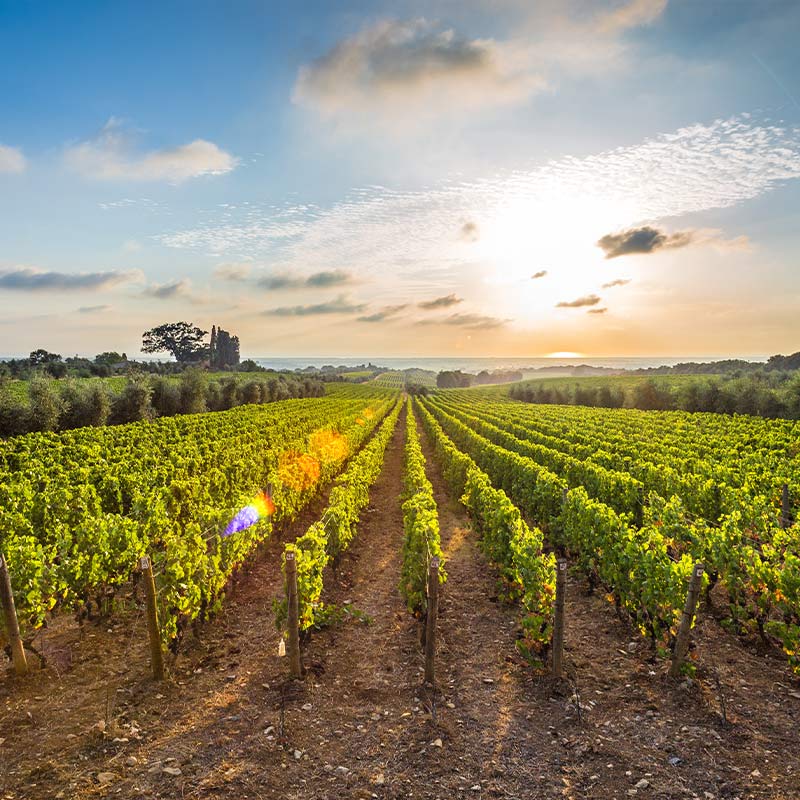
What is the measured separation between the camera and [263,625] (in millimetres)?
9250

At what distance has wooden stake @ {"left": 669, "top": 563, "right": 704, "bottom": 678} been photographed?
22.4 ft

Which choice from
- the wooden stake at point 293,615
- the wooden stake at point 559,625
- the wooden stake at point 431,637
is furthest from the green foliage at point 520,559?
the wooden stake at point 293,615

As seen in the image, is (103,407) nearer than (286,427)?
No

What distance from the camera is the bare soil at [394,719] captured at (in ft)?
17.8

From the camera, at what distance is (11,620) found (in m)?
6.97

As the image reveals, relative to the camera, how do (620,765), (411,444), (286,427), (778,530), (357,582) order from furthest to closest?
(286,427), (411,444), (357,582), (778,530), (620,765)

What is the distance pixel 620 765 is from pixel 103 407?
44625 millimetres

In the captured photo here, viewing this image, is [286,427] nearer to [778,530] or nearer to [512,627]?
[512,627]

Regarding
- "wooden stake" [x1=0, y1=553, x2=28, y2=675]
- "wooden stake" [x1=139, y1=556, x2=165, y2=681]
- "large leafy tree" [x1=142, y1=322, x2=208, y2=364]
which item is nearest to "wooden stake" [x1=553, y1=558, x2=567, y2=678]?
"wooden stake" [x1=139, y1=556, x2=165, y2=681]

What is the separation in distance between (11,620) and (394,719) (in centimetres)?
550

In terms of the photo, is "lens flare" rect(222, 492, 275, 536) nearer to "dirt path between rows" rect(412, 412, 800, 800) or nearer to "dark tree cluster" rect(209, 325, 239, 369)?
"dirt path between rows" rect(412, 412, 800, 800)

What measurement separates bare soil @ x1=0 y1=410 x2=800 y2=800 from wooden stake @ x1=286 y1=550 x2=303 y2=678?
0.26 m

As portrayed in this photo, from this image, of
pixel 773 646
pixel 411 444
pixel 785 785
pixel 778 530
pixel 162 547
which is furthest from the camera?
pixel 411 444

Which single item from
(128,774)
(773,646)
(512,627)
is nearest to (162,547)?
(128,774)
